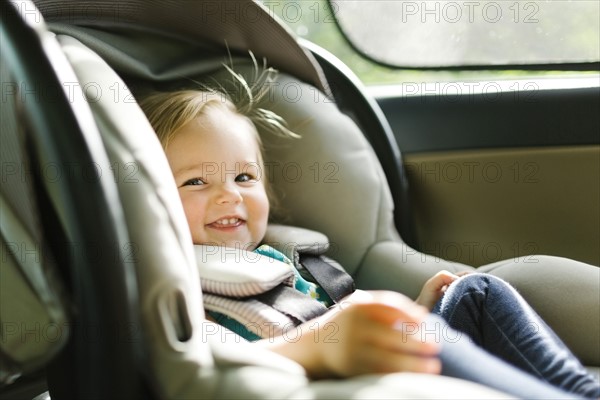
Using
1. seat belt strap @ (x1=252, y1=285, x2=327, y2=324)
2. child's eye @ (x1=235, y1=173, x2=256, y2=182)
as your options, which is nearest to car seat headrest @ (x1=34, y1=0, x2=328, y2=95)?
child's eye @ (x1=235, y1=173, x2=256, y2=182)

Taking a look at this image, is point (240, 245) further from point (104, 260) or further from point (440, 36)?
point (440, 36)

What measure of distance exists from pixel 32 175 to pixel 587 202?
4.37 ft

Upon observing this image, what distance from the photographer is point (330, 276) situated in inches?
55.7

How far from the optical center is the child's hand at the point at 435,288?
1.34 m

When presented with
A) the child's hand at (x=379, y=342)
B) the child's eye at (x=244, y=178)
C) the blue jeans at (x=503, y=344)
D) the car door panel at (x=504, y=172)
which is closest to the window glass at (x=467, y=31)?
the car door panel at (x=504, y=172)

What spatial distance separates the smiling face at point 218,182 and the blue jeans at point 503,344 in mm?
379

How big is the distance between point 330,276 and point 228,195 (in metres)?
0.24

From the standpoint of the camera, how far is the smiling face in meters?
1.35

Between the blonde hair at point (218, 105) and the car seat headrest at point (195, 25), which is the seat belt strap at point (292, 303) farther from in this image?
the car seat headrest at point (195, 25)

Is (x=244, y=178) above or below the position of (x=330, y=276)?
above

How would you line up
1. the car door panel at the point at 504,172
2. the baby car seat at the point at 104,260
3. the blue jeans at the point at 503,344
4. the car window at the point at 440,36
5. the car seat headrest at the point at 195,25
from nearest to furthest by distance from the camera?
the baby car seat at the point at 104,260 → the blue jeans at the point at 503,344 → the car seat headrest at the point at 195,25 → the car door panel at the point at 504,172 → the car window at the point at 440,36

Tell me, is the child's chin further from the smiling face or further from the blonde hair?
the blonde hair

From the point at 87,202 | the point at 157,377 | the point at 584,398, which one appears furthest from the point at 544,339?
the point at 87,202

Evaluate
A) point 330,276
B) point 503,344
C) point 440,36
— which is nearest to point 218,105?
point 330,276
